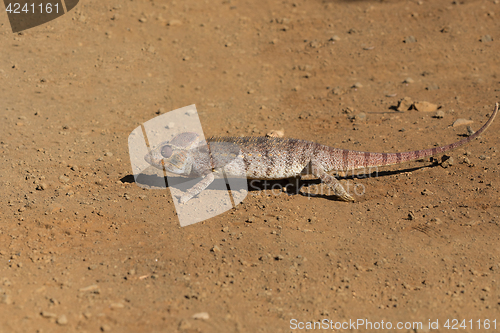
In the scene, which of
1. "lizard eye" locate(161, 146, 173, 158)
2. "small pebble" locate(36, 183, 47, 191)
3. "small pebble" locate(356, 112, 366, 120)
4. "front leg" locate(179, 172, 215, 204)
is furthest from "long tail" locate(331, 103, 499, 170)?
"small pebble" locate(36, 183, 47, 191)

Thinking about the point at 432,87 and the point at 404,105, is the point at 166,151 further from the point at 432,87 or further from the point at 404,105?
the point at 432,87

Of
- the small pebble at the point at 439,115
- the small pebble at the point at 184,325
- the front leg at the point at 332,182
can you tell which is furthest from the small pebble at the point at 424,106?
the small pebble at the point at 184,325

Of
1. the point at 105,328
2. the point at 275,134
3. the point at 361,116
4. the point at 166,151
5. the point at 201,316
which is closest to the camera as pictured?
the point at 105,328

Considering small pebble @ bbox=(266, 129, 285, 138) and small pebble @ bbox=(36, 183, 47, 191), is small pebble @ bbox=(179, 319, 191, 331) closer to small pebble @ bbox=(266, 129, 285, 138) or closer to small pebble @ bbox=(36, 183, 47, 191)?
small pebble @ bbox=(36, 183, 47, 191)

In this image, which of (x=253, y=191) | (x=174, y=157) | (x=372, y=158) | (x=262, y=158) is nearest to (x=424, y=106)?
(x=372, y=158)

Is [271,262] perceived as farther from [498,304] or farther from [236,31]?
[236,31]

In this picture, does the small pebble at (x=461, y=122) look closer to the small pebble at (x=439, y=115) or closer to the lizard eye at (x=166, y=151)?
the small pebble at (x=439, y=115)
